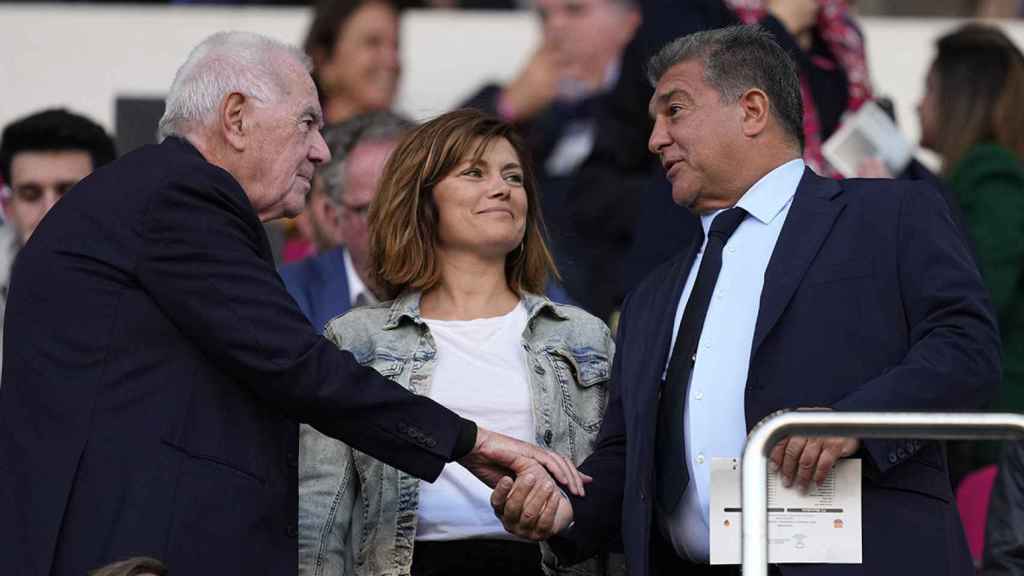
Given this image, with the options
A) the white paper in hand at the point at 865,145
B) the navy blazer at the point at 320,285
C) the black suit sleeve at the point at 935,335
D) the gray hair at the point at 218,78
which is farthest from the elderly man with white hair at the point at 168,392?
the white paper in hand at the point at 865,145

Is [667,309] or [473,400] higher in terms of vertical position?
[667,309]

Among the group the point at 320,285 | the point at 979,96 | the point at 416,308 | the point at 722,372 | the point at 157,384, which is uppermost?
the point at 979,96

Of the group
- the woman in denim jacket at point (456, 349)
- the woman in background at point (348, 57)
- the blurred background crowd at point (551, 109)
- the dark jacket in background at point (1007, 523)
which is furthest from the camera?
the woman in background at point (348, 57)

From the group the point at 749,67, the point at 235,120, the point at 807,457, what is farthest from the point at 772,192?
the point at 235,120

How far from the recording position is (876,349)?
5051 millimetres

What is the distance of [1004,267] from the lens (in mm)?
7617

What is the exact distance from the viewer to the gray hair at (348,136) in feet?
24.6

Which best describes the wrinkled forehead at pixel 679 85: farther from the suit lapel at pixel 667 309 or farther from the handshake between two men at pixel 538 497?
the handshake between two men at pixel 538 497

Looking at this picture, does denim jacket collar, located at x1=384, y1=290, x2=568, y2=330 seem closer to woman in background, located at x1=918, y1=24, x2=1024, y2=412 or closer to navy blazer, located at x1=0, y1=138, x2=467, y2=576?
navy blazer, located at x1=0, y1=138, x2=467, y2=576

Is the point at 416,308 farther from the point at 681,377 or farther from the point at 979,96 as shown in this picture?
the point at 979,96

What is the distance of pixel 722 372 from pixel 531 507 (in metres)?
0.56

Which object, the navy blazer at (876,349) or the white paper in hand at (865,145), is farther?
the white paper in hand at (865,145)

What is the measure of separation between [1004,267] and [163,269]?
3715mm

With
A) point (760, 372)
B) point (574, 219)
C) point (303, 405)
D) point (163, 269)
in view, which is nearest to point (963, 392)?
point (760, 372)
